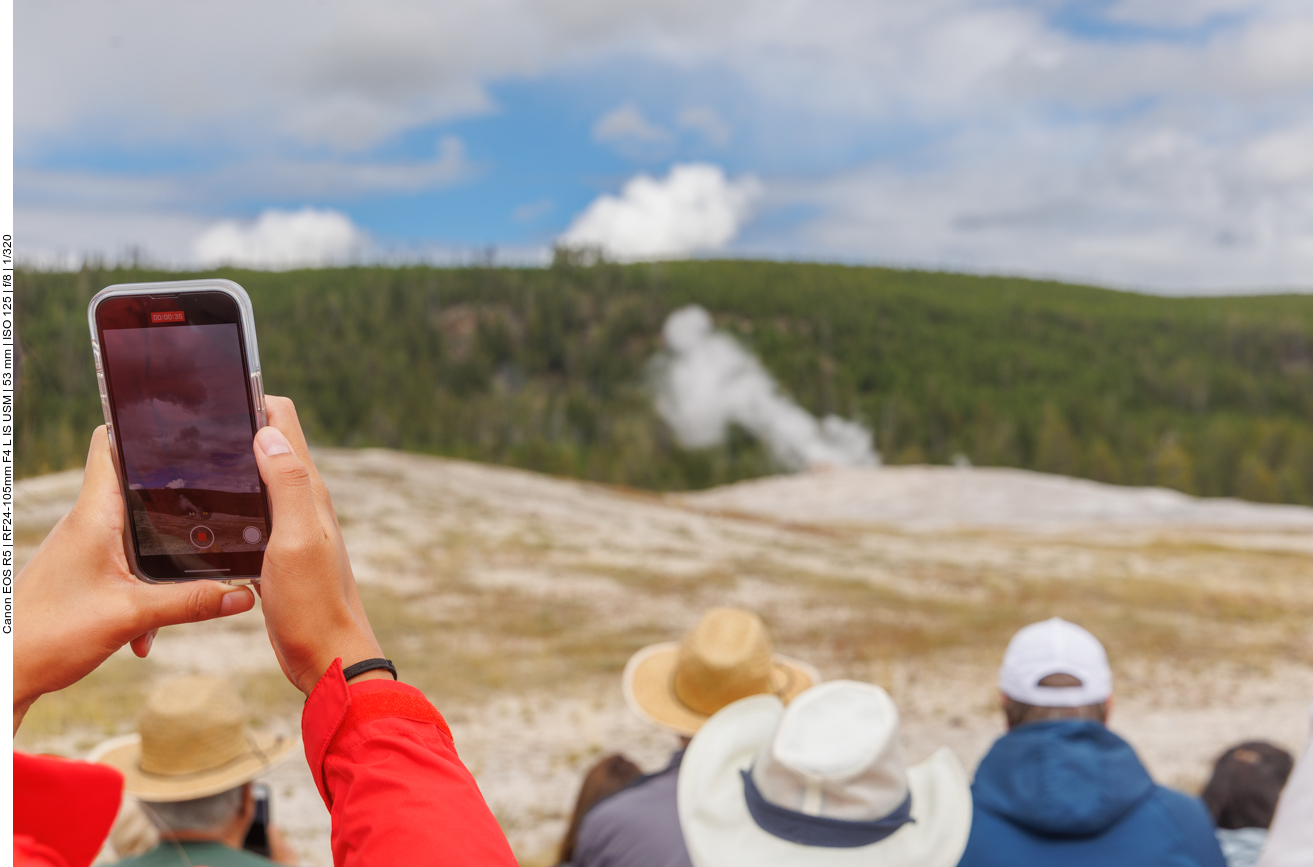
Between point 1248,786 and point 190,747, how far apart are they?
4.12 meters

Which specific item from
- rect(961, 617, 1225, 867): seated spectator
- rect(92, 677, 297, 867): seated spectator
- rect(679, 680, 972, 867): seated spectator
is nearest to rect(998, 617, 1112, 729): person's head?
rect(961, 617, 1225, 867): seated spectator

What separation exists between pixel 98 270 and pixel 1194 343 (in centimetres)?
16338

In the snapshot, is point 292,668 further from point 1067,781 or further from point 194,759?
point 194,759

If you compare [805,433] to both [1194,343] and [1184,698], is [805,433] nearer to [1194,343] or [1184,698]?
[1194,343]

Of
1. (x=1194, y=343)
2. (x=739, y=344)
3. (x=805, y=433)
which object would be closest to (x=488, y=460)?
(x=805, y=433)

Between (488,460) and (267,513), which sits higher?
(267,513)

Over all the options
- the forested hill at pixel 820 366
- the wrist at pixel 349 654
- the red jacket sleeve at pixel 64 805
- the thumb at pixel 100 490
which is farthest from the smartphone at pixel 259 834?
the forested hill at pixel 820 366

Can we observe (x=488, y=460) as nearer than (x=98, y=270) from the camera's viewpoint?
No

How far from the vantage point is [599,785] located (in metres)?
3.75

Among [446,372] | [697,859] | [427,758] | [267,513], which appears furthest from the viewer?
[446,372]

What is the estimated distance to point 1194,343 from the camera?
474 ft

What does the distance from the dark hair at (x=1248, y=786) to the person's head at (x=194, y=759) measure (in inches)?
146

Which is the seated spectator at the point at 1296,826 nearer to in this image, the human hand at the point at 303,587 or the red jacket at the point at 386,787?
the red jacket at the point at 386,787

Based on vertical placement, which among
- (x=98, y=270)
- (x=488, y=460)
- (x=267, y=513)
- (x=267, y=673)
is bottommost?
(x=488, y=460)
